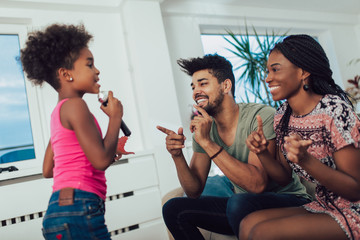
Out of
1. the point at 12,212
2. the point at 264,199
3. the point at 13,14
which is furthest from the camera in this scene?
the point at 13,14

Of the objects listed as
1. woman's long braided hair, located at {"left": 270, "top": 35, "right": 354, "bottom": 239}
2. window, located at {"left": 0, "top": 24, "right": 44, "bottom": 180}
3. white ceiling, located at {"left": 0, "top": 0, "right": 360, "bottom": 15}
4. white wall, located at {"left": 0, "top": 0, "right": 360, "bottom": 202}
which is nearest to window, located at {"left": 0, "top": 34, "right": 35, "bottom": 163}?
window, located at {"left": 0, "top": 24, "right": 44, "bottom": 180}

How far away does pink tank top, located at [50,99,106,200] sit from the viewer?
1.14 meters

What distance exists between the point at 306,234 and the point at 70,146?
0.84 metres

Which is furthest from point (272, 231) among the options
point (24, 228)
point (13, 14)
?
point (13, 14)

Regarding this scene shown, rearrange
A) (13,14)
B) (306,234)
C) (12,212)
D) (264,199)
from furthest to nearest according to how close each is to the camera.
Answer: (13,14)
(12,212)
(264,199)
(306,234)

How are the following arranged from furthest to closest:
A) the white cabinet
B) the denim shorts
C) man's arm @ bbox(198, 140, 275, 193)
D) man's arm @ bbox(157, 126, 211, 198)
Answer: the white cabinet < man's arm @ bbox(157, 126, 211, 198) < man's arm @ bbox(198, 140, 275, 193) < the denim shorts

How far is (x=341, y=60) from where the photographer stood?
16.9ft

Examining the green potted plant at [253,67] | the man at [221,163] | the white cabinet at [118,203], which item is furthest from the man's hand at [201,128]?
the green potted plant at [253,67]

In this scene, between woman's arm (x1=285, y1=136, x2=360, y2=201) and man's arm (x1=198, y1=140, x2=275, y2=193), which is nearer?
woman's arm (x1=285, y1=136, x2=360, y2=201)

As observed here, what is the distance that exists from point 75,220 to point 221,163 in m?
0.65

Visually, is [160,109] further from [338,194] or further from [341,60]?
[341,60]

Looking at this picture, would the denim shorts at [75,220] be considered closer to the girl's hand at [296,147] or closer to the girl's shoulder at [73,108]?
the girl's shoulder at [73,108]

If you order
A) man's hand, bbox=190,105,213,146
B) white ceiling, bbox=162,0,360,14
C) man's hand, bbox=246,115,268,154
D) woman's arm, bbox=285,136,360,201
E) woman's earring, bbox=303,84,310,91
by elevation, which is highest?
white ceiling, bbox=162,0,360,14

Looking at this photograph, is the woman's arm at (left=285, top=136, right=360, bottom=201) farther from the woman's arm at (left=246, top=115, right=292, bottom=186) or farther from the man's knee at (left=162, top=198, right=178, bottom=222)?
the man's knee at (left=162, top=198, right=178, bottom=222)
